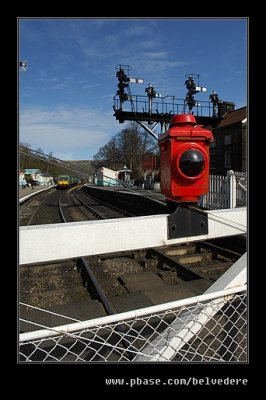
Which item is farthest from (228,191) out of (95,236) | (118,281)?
(95,236)

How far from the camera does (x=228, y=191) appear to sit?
9859 millimetres

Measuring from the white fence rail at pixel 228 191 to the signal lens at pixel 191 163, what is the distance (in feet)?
24.4

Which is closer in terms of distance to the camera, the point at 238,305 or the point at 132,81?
the point at 238,305

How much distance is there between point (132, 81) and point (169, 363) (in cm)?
1685

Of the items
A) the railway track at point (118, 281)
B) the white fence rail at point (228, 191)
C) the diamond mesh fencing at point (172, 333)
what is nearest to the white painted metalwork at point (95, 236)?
the diamond mesh fencing at point (172, 333)

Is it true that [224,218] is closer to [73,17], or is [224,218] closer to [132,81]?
[73,17]

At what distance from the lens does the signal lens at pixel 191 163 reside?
2074 millimetres

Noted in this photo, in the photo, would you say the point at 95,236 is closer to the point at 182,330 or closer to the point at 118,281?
the point at 182,330

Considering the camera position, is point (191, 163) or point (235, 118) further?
point (235, 118)

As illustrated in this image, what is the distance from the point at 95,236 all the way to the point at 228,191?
8.69 meters

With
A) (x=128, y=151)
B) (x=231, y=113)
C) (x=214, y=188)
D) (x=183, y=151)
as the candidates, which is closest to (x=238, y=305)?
(x=183, y=151)

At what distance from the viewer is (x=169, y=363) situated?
1.42 meters

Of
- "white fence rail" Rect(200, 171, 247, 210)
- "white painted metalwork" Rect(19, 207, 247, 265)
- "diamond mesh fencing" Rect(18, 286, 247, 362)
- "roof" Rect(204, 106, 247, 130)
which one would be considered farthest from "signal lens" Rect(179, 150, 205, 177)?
"roof" Rect(204, 106, 247, 130)

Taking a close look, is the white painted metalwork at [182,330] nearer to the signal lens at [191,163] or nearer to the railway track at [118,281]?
the signal lens at [191,163]
